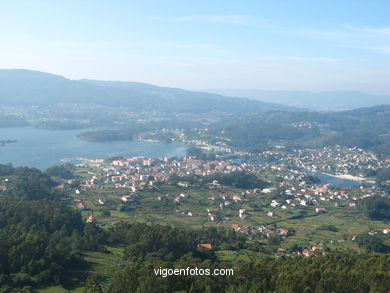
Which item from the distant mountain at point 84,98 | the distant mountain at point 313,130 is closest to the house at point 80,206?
the distant mountain at point 313,130

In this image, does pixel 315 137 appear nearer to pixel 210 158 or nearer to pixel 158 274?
pixel 210 158

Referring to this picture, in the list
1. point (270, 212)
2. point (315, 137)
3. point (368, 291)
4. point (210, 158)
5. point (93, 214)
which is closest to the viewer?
point (368, 291)

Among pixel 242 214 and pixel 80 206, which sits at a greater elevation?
pixel 80 206

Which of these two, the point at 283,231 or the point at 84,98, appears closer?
the point at 283,231

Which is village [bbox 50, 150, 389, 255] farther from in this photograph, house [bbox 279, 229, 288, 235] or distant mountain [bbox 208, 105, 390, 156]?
distant mountain [bbox 208, 105, 390, 156]

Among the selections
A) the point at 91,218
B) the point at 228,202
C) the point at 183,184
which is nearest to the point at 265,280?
the point at 91,218

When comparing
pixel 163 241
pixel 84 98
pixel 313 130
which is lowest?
pixel 163 241

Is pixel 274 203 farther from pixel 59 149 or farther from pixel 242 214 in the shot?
pixel 59 149

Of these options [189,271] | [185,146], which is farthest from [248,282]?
[185,146]

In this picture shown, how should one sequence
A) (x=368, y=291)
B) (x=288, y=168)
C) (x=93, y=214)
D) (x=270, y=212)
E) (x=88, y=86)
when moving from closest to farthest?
(x=368, y=291) < (x=93, y=214) < (x=270, y=212) < (x=288, y=168) < (x=88, y=86)

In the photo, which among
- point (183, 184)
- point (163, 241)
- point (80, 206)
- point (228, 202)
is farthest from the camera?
point (183, 184)
